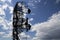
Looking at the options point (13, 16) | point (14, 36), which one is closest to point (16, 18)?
point (13, 16)

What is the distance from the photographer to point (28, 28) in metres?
60.6

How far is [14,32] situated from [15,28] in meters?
1.16

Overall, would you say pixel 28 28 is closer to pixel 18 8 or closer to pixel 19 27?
pixel 19 27

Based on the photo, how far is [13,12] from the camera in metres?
59.9

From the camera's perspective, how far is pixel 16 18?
5922 centimetres

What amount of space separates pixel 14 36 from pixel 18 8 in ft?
26.1

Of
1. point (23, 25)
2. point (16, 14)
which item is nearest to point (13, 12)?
point (16, 14)

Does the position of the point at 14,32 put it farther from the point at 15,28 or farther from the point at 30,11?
the point at 30,11

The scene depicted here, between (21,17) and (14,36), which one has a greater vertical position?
(21,17)

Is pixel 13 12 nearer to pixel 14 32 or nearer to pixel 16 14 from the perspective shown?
pixel 16 14

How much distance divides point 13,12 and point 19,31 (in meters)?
5.84

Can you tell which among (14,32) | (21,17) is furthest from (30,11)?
(14,32)

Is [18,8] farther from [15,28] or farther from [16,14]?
[15,28]

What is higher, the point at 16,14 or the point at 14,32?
the point at 16,14
